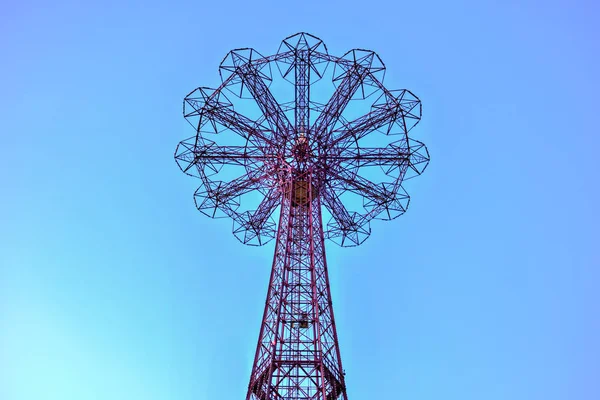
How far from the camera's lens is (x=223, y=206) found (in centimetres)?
3925

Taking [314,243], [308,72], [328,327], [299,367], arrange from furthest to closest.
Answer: [308,72]
[314,243]
[328,327]
[299,367]

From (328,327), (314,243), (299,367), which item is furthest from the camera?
(314,243)

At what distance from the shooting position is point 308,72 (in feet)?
127

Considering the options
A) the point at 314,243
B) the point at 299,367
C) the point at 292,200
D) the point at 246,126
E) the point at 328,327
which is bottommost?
the point at 299,367

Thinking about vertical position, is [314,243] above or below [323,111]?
below

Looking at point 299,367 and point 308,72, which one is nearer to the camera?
point 299,367

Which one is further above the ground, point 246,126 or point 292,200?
point 246,126

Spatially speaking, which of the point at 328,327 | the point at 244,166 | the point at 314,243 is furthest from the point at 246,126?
the point at 328,327

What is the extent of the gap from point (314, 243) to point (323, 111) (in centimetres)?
846

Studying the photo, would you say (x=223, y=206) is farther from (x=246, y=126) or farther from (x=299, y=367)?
(x=299, y=367)

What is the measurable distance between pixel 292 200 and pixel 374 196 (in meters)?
5.10

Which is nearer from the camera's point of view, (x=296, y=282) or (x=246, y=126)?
(x=296, y=282)

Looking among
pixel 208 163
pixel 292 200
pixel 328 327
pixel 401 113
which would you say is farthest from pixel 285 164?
pixel 328 327

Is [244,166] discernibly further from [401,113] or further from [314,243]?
[401,113]
